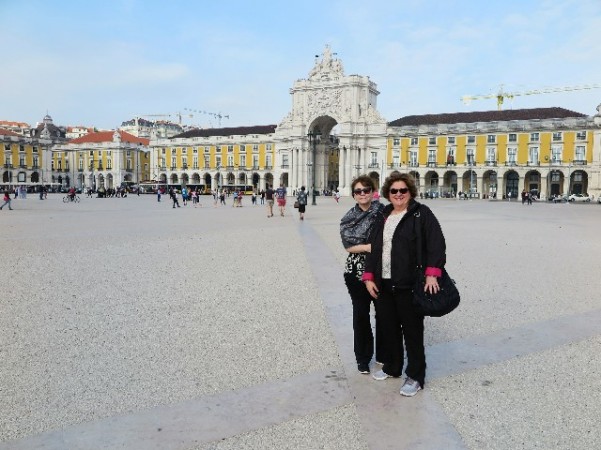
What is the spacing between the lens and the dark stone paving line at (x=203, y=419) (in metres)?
2.84

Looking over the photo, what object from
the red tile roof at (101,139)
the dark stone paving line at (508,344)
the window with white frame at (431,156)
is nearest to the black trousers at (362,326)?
the dark stone paving line at (508,344)

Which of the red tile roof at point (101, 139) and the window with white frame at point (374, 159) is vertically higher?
the red tile roof at point (101, 139)

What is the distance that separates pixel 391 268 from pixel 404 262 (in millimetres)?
112

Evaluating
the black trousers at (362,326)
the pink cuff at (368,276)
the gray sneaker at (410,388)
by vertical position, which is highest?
the pink cuff at (368,276)

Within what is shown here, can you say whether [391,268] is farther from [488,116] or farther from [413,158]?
[488,116]

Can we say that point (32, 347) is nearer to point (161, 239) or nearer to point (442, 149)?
point (161, 239)

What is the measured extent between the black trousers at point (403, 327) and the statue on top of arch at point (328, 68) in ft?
225

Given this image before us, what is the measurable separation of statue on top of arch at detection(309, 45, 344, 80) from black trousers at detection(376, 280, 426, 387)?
6852cm

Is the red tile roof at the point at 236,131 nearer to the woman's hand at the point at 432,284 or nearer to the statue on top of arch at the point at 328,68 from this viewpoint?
the statue on top of arch at the point at 328,68

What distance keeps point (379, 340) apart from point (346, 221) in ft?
3.19

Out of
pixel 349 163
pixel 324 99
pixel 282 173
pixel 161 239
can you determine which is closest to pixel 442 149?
pixel 349 163

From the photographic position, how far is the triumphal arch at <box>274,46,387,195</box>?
66.8 metres

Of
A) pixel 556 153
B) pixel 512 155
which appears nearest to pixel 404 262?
pixel 556 153

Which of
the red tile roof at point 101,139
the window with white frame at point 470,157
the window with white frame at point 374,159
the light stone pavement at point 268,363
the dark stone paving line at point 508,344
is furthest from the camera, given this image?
the red tile roof at point 101,139
